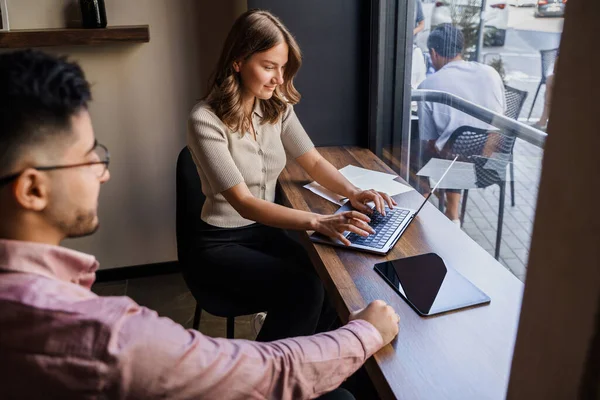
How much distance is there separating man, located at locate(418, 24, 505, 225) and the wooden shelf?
3.98ft

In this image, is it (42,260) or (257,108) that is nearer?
(42,260)

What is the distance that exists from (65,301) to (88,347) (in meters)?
0.07

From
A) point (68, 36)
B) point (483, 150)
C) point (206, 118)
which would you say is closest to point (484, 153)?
point (483, 150)

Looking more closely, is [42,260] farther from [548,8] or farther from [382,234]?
[548,8]

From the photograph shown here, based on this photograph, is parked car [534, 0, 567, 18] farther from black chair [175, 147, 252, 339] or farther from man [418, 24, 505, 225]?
black chair [175, 147, 252, 339]

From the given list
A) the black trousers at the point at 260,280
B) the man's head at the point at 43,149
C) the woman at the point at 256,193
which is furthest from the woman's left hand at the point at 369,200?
the man's head at the point at 43,149

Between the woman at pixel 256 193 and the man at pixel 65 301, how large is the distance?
0.75m

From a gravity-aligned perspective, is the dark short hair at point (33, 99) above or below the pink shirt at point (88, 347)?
above

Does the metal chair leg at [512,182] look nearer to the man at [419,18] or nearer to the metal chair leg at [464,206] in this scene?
the metal chair leg at [464,206]

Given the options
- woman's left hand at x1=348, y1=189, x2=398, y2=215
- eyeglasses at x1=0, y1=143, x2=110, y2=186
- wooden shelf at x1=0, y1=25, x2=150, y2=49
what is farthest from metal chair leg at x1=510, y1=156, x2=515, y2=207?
wooden shelf at x1=0, y1=25, x2=150, y2=49

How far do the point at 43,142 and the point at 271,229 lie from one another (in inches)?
45.8

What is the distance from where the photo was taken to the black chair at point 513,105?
1489mm

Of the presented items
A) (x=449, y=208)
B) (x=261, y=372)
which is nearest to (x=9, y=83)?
(x=261, y=372)

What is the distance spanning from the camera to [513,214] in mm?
1623
